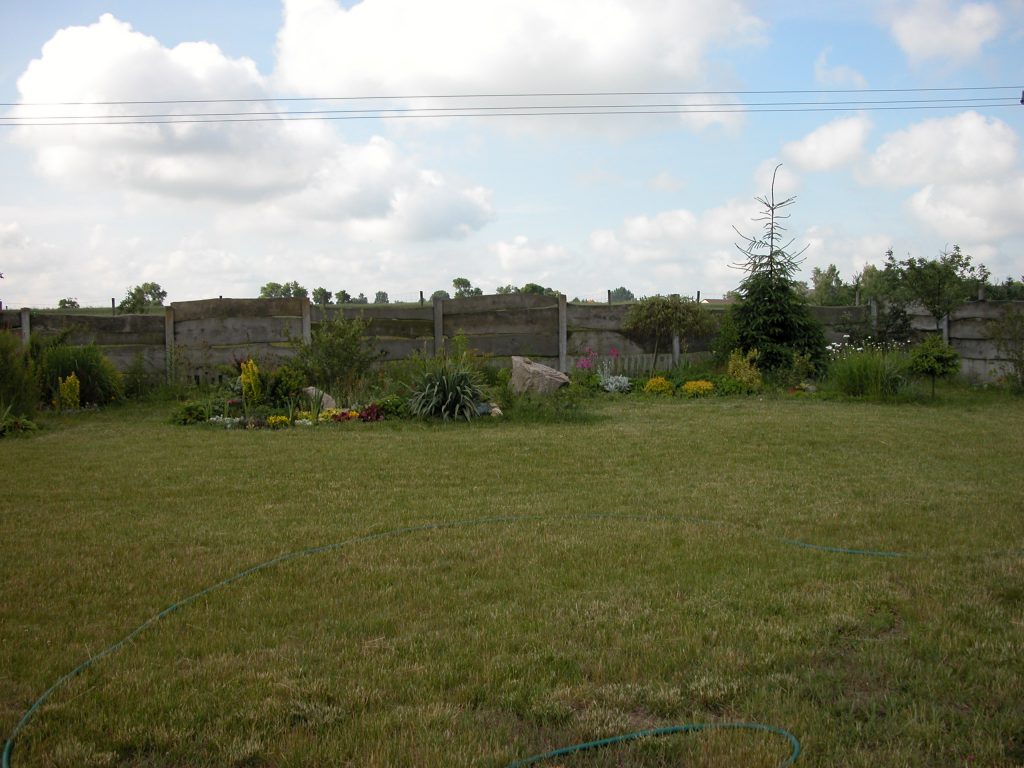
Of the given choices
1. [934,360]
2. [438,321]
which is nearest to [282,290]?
[438,321]

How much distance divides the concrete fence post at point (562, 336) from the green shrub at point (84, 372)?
7.64m

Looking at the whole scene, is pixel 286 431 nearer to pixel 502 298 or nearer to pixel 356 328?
pixel 356 328

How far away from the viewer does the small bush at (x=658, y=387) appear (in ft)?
45.3

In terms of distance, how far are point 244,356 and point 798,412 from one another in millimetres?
9017

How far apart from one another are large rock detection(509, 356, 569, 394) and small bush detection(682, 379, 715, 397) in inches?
82.7

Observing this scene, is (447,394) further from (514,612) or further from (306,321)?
(514,612)

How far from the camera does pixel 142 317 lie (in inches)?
548

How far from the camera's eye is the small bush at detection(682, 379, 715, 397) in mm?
13531

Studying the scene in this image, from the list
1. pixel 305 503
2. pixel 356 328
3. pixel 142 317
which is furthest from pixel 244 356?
pixel 305 503

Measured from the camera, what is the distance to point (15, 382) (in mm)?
10617

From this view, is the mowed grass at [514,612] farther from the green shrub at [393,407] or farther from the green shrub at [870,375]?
the green shrub at [870,375]

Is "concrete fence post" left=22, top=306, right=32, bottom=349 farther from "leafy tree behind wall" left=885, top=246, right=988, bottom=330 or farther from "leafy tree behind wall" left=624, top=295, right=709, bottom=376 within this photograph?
"leafy tree behind wall" left=885, top=246, right=988, bottom=330

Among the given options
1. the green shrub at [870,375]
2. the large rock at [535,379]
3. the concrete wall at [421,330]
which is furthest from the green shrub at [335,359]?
the green shrub at [870,375]

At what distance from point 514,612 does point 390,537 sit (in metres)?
1.56
